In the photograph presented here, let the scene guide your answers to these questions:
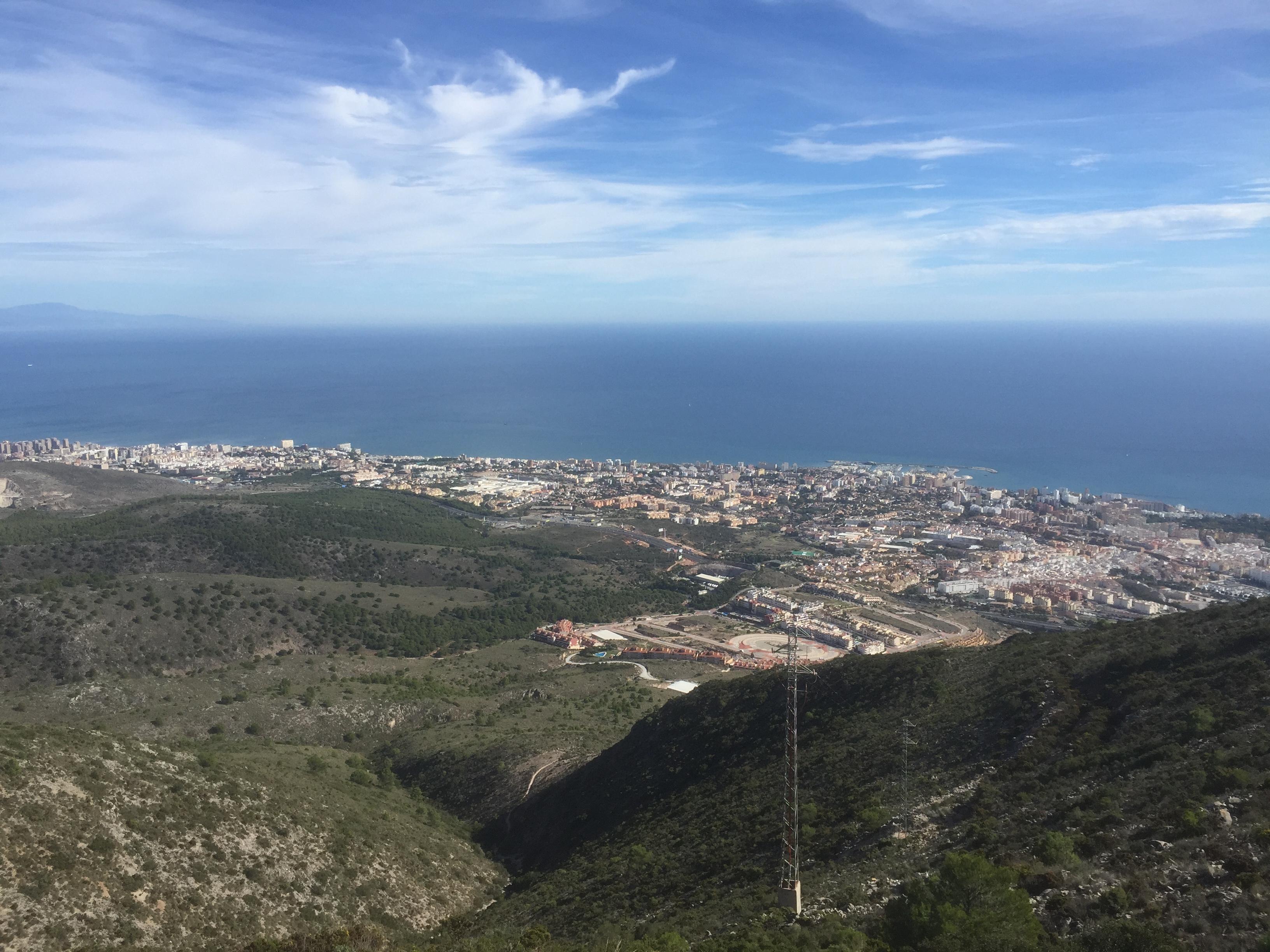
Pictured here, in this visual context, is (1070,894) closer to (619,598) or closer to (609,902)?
(609,902)

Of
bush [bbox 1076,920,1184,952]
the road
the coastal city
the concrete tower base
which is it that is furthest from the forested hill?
the road

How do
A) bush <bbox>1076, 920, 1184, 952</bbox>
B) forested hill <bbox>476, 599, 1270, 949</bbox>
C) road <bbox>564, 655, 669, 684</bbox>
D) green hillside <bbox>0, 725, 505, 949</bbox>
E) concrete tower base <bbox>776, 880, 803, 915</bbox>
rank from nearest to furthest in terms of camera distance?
bush <bbox>1076, 920, 1184, 952</bbox>, forested hill <bbox>476, 599, 1270, 949</bbox>, concrete tower base <bbox>776, 880, 803, 915</bbox>, green hillside <bbox>0, 725, 505, 949</bbox>, road <bbox>564, 655, 669, 684</bbox>

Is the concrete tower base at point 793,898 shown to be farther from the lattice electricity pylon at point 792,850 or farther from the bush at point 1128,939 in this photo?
the bush at point 1128,939


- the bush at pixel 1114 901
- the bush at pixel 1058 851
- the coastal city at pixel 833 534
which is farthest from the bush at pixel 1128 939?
the coastal city at pixel 833 534

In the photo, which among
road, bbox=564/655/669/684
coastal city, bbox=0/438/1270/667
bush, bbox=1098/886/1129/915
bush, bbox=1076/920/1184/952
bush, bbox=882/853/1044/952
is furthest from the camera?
coastal city, bbox=0/438/1270/667

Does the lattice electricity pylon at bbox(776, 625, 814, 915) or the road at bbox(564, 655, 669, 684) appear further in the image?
the road at bbox(564, 655, 669, 684)

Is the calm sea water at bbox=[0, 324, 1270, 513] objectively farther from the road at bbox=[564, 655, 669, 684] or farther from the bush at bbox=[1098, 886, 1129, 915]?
the bush at bbox=[1098, 886, 1129, 915]

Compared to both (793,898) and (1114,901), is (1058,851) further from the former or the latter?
(793,898)
